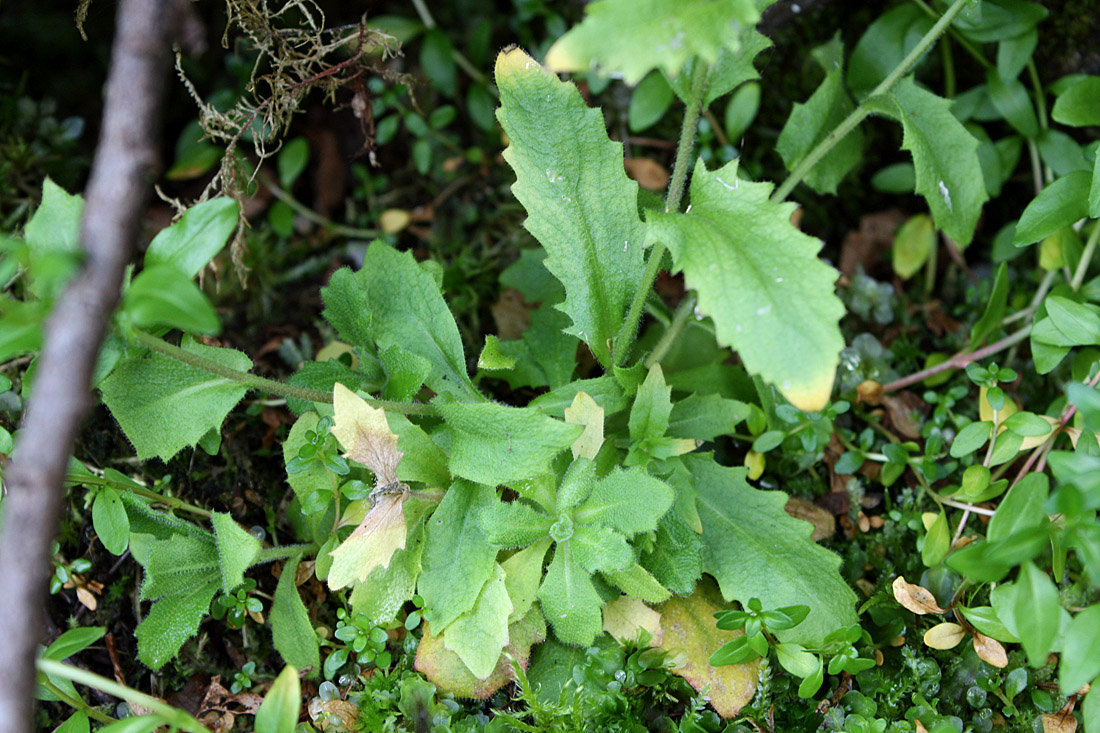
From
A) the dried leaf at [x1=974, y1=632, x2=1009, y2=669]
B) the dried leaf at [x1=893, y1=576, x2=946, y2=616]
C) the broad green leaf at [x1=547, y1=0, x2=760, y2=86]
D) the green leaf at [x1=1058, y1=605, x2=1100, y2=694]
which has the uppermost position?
the broad green leaf at [x1=547, y1=0, x2=760, y2=86]

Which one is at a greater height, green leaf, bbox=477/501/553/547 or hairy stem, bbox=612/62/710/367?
hairy stem, bbox=612/62/710/367

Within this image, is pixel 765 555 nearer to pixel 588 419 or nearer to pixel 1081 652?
pixel 588 419

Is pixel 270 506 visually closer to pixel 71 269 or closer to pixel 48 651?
pixel 48 651

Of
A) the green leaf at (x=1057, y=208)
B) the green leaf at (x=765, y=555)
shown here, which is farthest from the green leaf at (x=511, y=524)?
the green leaf at (x=1057, y=208)

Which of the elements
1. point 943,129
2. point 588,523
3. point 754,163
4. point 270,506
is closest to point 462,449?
point 588,523

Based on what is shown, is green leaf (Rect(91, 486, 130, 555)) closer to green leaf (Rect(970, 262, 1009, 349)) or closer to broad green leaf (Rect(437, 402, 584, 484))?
broad green leaf (Rect(437, 402, 584, 484))

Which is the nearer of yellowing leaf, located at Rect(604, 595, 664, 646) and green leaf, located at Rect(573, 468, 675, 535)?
green leaf, located at Rect(573, 468, 675, 535)

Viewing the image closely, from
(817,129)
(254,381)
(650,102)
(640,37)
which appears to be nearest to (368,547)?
(254,381)

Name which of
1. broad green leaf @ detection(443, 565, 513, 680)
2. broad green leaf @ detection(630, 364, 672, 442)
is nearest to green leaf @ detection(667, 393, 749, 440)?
broad green leaf @ detection(630, 364, 672, 442)
